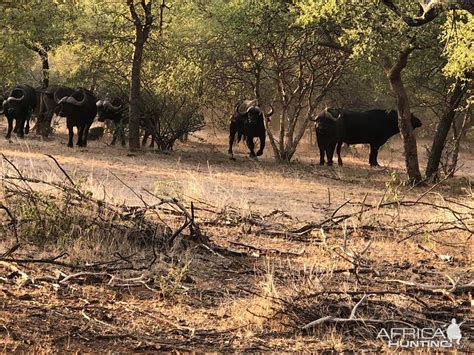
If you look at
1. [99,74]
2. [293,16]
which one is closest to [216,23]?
[293,16]

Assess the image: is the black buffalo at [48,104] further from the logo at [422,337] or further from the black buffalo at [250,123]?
the logo at [422,337]

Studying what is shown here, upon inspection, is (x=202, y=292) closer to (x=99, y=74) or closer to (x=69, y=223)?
(x=69, y=223)

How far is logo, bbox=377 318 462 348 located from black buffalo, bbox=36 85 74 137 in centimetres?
1902

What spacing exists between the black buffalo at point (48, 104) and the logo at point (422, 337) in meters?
19.0

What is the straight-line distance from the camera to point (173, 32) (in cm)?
2267

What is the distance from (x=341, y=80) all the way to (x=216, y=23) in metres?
8.07

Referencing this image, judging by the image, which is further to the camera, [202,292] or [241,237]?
[241,237]

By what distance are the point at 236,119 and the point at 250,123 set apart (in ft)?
3.39

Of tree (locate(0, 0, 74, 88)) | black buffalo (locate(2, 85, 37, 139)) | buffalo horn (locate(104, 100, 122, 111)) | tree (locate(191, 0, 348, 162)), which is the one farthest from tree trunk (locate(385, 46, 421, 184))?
black buffalo (locate(2, 85, 37, 139))

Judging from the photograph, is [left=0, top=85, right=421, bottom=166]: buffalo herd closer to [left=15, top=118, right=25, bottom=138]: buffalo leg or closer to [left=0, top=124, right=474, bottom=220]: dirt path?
[left=15, top=118, right=25, bottom=138]: buffalo leg

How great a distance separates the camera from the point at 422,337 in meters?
4.60

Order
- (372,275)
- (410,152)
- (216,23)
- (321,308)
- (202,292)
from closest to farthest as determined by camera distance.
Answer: (321,308) → (202,292) → (372,275) → (410,152) → (216,23)

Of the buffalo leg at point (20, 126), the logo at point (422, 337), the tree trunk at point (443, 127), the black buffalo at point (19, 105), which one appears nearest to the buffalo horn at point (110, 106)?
the black buffalo at point (19, 105)

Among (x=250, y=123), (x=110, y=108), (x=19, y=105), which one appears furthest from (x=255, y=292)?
(x=19, y=105)
